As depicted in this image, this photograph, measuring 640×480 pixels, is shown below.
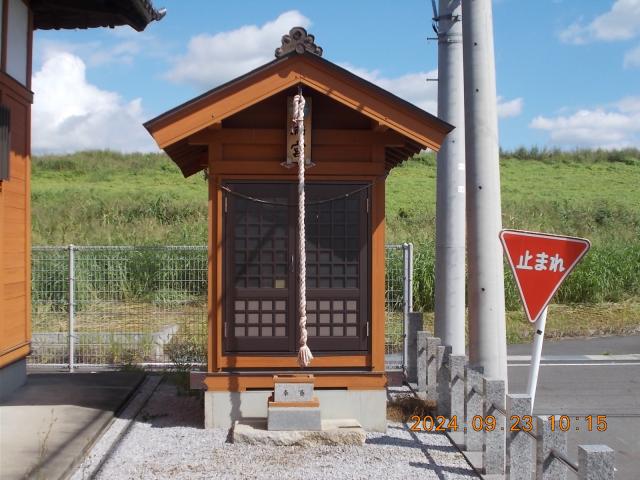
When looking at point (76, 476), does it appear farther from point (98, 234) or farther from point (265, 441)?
point (98, 234)

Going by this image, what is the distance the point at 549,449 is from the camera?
4.72 meters

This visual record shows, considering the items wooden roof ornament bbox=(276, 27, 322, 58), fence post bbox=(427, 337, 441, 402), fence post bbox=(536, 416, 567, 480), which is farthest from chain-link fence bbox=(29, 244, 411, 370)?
fence post bbox=(536, 416, 567, 480)

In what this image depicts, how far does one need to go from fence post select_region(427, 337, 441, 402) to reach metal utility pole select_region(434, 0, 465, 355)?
565 millimetres

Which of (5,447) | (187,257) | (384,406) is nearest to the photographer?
(5,447)

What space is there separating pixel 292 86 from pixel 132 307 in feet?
17.1

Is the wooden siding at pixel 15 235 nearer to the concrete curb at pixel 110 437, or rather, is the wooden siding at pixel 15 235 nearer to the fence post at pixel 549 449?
the concrete curb at pixel 110 437

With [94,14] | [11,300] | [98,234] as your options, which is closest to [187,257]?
[11,300]

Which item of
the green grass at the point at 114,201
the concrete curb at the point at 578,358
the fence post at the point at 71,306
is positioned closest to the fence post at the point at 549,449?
the concrete curb at the point at 578,358

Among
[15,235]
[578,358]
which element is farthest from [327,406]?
[578,358]

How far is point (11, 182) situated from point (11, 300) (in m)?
1.34

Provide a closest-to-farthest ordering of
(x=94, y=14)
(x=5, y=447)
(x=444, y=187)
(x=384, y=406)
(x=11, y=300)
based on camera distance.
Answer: (x=5, y=447) → (x=384, y=406) → (x=11, y=300) → (x=444, y=187) → (x=94, y=14)

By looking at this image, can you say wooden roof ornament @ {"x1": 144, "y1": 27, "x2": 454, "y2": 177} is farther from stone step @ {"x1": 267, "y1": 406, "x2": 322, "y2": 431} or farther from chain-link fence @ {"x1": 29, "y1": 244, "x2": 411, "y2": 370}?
chain-link fence @ {"x1": 29, "y1": 244, "x2": 411, "y2": 370}

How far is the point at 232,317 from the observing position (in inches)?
284
